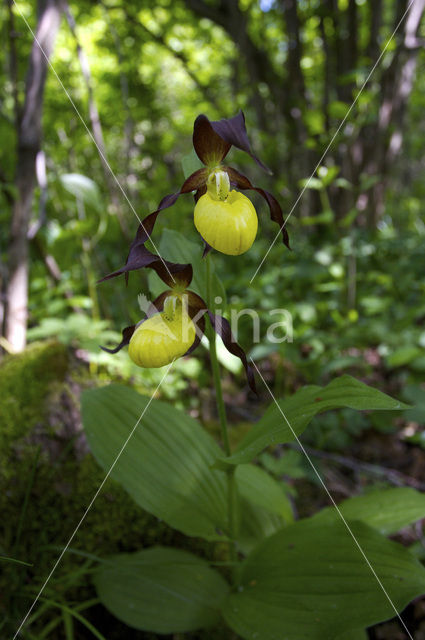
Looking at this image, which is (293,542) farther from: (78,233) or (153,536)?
(78,233)

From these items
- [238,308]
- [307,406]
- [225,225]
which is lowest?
[238,308]

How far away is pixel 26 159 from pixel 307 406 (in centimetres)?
149

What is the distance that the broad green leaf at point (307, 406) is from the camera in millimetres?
692

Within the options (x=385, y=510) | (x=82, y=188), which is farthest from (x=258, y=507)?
(x=82, y=188)

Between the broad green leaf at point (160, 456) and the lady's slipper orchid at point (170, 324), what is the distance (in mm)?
258

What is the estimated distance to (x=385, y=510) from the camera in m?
1.07

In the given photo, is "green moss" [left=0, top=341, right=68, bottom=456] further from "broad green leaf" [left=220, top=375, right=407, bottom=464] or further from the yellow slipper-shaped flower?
"broad green leaf" [left=220, top=375, right=407, bottom=464]

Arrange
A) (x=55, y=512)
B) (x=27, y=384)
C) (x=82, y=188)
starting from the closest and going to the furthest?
(x=55, y=512) < (x=27, y=384) < (x=82, y=188)

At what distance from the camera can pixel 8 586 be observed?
0.97m

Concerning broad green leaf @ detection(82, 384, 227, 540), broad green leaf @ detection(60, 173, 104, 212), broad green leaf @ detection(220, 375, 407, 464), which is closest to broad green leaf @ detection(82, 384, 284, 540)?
broad green leaf @ detection(82, 384, 227, 540)

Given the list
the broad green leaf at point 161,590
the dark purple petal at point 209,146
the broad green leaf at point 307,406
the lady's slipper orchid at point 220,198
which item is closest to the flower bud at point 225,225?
the lady's slipper orchid at point 220,198

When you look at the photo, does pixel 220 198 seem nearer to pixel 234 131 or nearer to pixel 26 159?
pixel 234 131

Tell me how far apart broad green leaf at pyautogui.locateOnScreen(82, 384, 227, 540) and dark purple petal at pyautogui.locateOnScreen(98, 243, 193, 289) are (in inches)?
14.0

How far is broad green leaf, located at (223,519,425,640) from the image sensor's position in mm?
780
